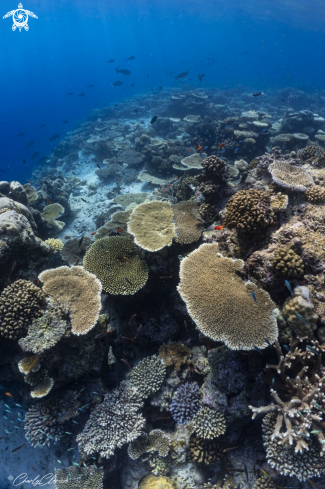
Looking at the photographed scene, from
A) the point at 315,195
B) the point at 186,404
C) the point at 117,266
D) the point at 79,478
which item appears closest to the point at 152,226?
the point at 117,266

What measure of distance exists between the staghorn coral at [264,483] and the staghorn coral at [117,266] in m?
3.83

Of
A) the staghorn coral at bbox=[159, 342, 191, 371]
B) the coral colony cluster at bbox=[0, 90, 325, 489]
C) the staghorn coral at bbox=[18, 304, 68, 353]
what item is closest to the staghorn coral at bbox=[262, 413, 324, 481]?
the coral colony cluster at bbox=[0, 90, 325, 489]

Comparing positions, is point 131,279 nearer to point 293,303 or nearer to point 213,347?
point 213,347

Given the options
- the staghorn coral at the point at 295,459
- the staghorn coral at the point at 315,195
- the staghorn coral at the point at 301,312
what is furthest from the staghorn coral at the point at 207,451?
the staghorn coral at the point at 315,195

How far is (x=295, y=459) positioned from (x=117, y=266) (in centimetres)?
435

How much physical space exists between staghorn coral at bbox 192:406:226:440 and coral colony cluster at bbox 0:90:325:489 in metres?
0.02

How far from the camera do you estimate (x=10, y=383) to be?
5.37 m

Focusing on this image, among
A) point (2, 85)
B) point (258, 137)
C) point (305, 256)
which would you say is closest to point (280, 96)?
point (258, 137)

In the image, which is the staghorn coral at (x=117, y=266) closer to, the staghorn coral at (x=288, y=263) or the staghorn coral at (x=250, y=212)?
the staghorn coral at (x=250, y=212)

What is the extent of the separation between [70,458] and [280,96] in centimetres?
4411

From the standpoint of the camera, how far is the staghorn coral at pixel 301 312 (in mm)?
3078

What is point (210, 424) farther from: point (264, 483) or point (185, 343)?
point (185, 343)

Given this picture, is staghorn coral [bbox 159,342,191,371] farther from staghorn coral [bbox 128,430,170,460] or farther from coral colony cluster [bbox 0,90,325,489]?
staghorn coral [bbox 128,430,170,460]

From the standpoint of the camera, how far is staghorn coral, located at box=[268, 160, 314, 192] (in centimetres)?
457
